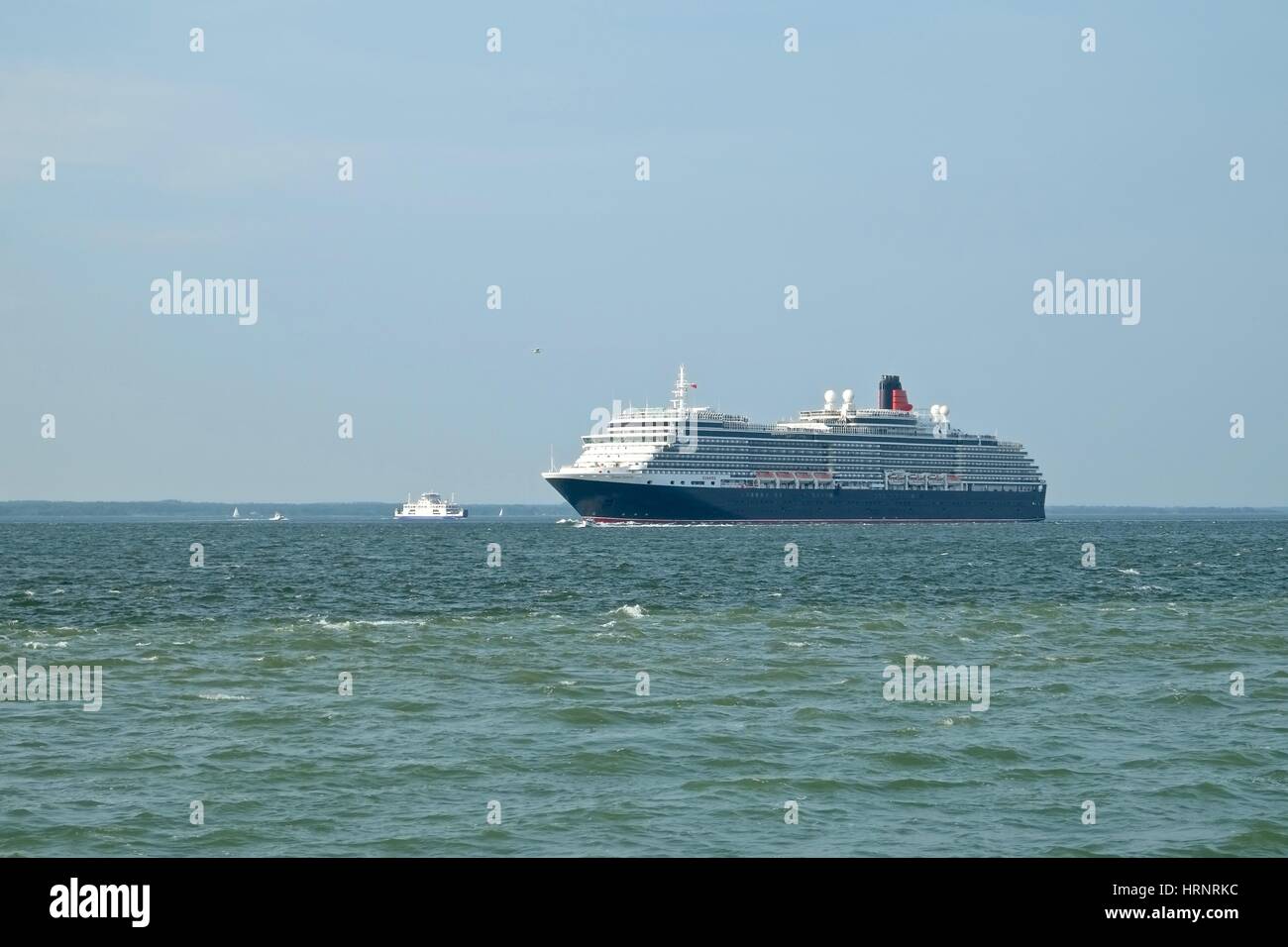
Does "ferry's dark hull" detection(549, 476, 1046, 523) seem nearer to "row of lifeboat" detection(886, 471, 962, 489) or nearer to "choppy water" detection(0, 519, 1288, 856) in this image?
"row of lifeboat" detection(886, 471, 962, 489)

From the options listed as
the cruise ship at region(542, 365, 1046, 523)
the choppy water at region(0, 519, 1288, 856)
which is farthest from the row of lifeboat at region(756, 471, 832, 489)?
the choppy water at region(0, 519, 1288, 856)

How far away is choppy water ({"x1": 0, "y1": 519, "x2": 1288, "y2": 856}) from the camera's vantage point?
17000mm

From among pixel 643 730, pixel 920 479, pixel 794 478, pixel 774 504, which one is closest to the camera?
pixel 643 730

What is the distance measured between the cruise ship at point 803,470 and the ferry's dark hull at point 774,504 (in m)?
0.13

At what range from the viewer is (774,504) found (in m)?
160

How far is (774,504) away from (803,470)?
9119mm

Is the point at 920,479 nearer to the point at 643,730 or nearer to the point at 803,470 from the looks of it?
the point at 803,470

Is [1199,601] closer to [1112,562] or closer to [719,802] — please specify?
[1112,562]

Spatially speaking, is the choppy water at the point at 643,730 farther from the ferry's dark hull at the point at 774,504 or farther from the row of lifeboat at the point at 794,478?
the row of lifeboat at the point at 794,478

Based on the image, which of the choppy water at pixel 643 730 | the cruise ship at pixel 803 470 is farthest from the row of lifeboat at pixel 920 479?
the choppy water at pixel 643 730

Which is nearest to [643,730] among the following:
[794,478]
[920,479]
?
[794,478]

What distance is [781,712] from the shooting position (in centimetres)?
2519

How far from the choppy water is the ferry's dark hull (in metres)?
99.4

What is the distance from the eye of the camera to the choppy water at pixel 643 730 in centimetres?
1700
